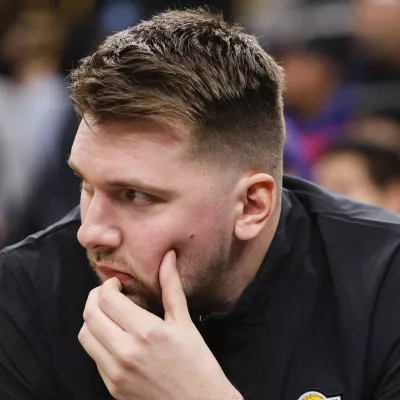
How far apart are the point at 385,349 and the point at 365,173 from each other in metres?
1.62

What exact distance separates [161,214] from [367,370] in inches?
23.6

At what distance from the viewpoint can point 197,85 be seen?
6.10 feet

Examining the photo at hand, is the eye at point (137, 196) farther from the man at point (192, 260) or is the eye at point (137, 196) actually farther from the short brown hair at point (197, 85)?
the short brown hair at point (197, 85)

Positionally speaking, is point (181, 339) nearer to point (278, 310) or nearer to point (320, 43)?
point (278, 310)

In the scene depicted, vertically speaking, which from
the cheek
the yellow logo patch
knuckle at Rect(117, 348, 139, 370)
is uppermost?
the cheek

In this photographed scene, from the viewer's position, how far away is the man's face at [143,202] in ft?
6.06

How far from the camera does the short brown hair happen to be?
184cm

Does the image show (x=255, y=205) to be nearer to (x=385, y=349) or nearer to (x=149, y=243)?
(x=149, y=243)

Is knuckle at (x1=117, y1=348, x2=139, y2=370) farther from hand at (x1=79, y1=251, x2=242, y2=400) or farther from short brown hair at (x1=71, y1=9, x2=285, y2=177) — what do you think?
short brown hair at (x1=71, y1=9, x2=285, y2=177)

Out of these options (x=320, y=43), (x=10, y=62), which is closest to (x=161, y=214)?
(x=320, y=43)

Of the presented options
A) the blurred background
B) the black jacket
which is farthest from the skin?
the blurred background

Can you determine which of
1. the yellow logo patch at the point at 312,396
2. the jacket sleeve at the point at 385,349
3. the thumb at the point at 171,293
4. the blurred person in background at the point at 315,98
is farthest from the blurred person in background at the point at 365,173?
the thumb at the point at 171,293

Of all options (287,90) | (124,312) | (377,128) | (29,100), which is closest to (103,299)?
(124,312)

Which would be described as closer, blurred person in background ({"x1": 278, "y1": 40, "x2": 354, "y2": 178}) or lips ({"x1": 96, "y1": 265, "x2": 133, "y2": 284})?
lips ({"x1": 96, "y1": 265, "x2": 133, "y2": 284})
